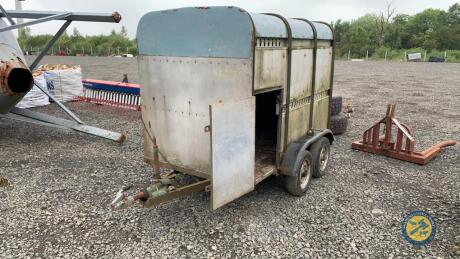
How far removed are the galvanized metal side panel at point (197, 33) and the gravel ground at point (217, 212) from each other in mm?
2208

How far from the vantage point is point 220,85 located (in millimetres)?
4340

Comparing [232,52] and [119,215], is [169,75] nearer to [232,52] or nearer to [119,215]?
[232,52]

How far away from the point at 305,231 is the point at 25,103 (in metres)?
11.6

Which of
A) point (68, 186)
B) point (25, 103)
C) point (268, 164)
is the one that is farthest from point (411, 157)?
point (25, 103)

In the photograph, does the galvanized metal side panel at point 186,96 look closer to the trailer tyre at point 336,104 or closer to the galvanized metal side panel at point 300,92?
the galvanized metal side panel at point 300,92

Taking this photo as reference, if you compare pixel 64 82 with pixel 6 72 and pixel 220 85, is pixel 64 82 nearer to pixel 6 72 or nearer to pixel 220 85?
pixel 6 72

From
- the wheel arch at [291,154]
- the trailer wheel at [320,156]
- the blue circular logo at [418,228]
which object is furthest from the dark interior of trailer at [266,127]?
the blue circular logo at [418,228]

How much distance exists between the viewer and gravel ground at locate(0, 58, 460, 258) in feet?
A: 13.4

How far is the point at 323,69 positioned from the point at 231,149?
2908mm

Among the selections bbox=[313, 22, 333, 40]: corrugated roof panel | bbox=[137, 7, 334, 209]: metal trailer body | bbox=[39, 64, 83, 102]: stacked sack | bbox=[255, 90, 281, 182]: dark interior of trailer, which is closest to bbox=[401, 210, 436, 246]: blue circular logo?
bbox=[137, 7, 334, 209]: metal trailer body

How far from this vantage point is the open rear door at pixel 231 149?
3797 mm

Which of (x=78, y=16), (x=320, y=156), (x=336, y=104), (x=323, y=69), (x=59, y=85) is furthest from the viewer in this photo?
(x=59, y=85)

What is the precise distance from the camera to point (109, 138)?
7.90m

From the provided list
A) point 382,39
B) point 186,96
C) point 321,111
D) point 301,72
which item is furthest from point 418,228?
point 382,39
